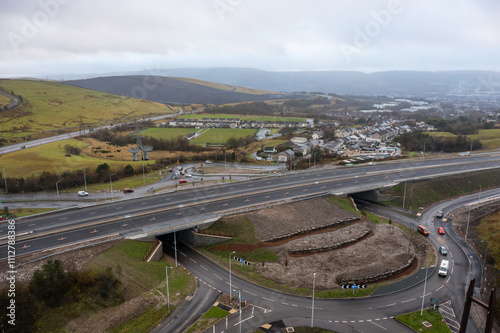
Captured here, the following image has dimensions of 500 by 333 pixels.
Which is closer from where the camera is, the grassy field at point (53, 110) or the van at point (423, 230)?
the van at point (423, 230)

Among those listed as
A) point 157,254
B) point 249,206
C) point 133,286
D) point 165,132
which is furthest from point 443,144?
point 133,286

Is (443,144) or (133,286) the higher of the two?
(443,144)

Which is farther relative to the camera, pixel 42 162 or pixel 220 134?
pixel 220 134

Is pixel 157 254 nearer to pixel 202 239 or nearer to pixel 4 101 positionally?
pixel 202 239

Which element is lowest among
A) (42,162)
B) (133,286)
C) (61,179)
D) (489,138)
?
(133,286)

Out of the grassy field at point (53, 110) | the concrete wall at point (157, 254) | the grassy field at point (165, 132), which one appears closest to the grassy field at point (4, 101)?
the grassy field at point (53, 110)

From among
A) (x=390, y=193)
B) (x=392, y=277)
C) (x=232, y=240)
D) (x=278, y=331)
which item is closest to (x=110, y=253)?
(x=232, y=240)

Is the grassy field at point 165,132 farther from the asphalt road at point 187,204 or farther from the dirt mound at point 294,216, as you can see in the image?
the dirt mound at point 294,216
